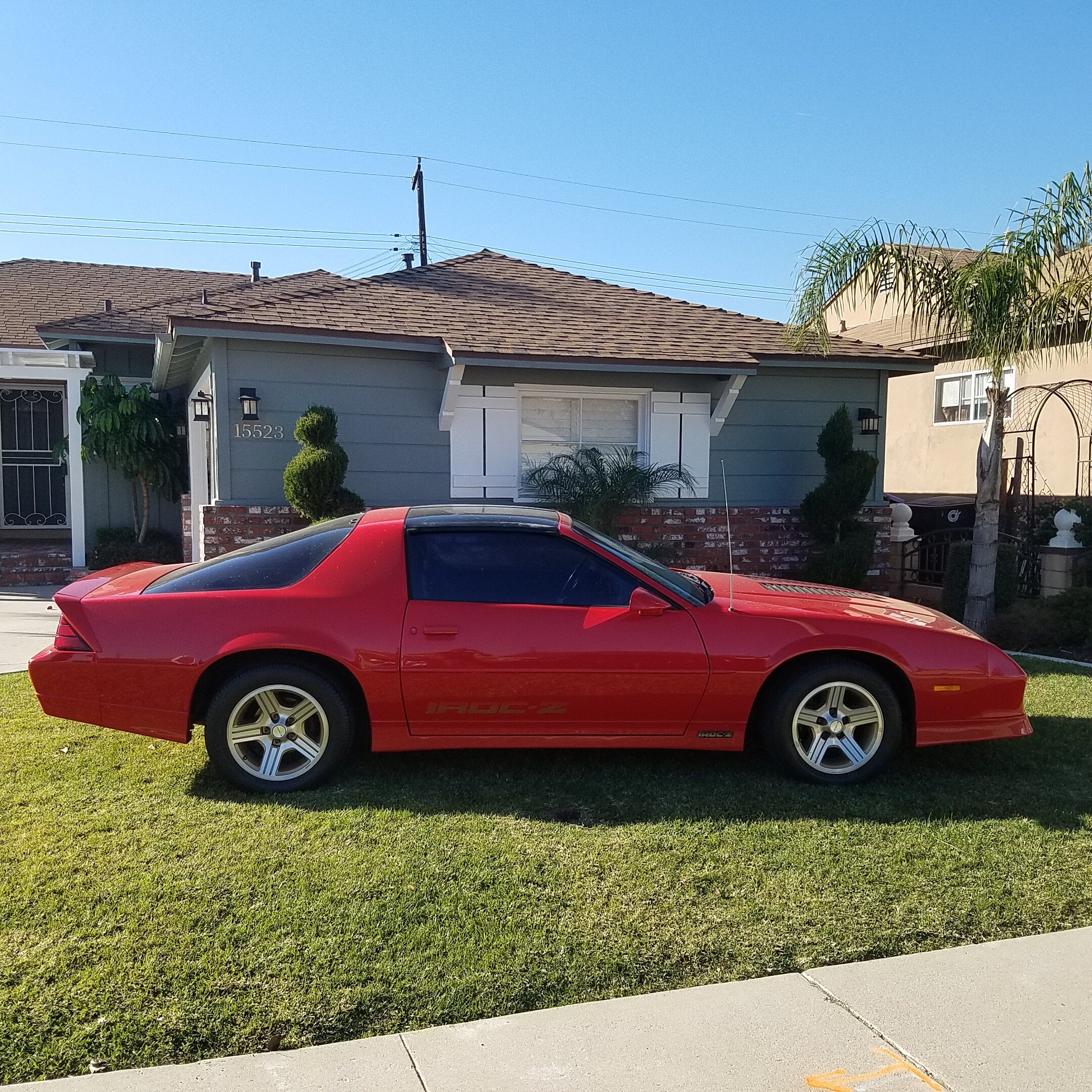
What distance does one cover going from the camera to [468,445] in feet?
34.7

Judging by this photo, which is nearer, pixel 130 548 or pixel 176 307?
pixel 176 307

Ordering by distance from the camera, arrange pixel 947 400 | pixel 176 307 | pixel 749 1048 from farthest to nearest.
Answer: pixel 947 400, pixel 176 307, pixel 749 1048

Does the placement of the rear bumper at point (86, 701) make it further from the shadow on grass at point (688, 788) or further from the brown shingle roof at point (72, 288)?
the brown shingle roof at point (72, 288)

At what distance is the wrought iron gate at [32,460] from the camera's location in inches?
547

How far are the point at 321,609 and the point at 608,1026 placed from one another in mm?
2492

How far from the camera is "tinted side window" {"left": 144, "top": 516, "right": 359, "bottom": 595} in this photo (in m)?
4.76

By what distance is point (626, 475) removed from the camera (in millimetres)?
10203

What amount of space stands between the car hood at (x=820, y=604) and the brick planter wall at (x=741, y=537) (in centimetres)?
508

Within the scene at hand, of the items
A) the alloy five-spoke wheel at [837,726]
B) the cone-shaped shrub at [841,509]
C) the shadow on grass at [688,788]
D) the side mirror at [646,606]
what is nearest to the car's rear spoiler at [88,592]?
the shadow on grass at [688,788]

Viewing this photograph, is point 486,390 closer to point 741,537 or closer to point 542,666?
point 741,537

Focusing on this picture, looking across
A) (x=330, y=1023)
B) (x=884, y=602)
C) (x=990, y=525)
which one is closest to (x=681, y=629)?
(x=884, y=602)

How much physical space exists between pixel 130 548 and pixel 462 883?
10948mm

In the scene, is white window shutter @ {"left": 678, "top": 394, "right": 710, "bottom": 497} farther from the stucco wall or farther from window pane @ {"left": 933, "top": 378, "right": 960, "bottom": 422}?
window pane @ {"left": 933, "top": 378, "right": 960, "bottom": 422}

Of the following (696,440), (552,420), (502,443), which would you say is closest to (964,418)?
(696,440)
